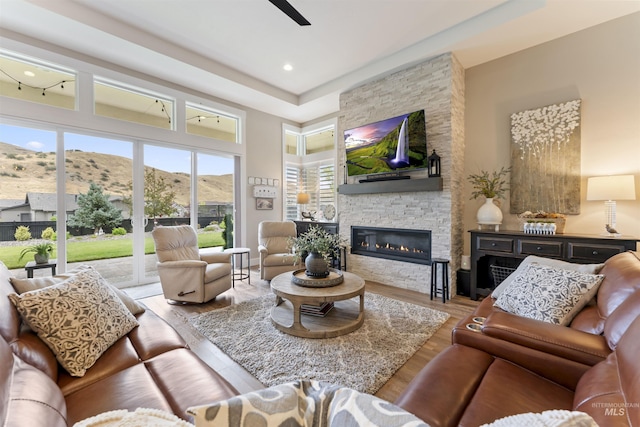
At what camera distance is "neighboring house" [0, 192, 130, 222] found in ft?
10.8

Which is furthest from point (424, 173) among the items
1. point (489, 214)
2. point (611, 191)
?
point (611, 191)

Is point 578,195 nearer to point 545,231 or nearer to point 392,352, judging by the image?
point 545,231

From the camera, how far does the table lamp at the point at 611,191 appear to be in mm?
2639

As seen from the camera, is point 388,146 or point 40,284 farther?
point 388,146

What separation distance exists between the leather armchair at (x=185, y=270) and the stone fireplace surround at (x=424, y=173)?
2.39 metres

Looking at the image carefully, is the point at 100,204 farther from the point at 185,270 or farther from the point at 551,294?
the point at 551,294

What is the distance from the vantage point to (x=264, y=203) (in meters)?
5.76

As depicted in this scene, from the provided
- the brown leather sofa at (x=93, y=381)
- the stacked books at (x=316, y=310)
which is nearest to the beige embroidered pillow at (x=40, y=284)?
the brown leather sofa at (x=93, y=381)

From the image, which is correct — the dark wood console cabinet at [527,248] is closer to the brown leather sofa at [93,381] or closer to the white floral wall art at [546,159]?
the white floral wall art at [546,159]

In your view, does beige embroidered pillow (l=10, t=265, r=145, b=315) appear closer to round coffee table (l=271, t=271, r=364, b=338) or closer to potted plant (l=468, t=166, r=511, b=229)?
round coffee table (l=271, t=271, r=364, b=338)

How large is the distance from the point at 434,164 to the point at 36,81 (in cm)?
542

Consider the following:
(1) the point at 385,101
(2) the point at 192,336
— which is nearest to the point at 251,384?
(2) the point at 192,336

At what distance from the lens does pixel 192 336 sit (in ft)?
8.48

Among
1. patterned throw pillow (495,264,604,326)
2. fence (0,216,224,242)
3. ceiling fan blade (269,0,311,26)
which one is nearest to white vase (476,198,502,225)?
patterned throw pillow (495,264,604,326)
